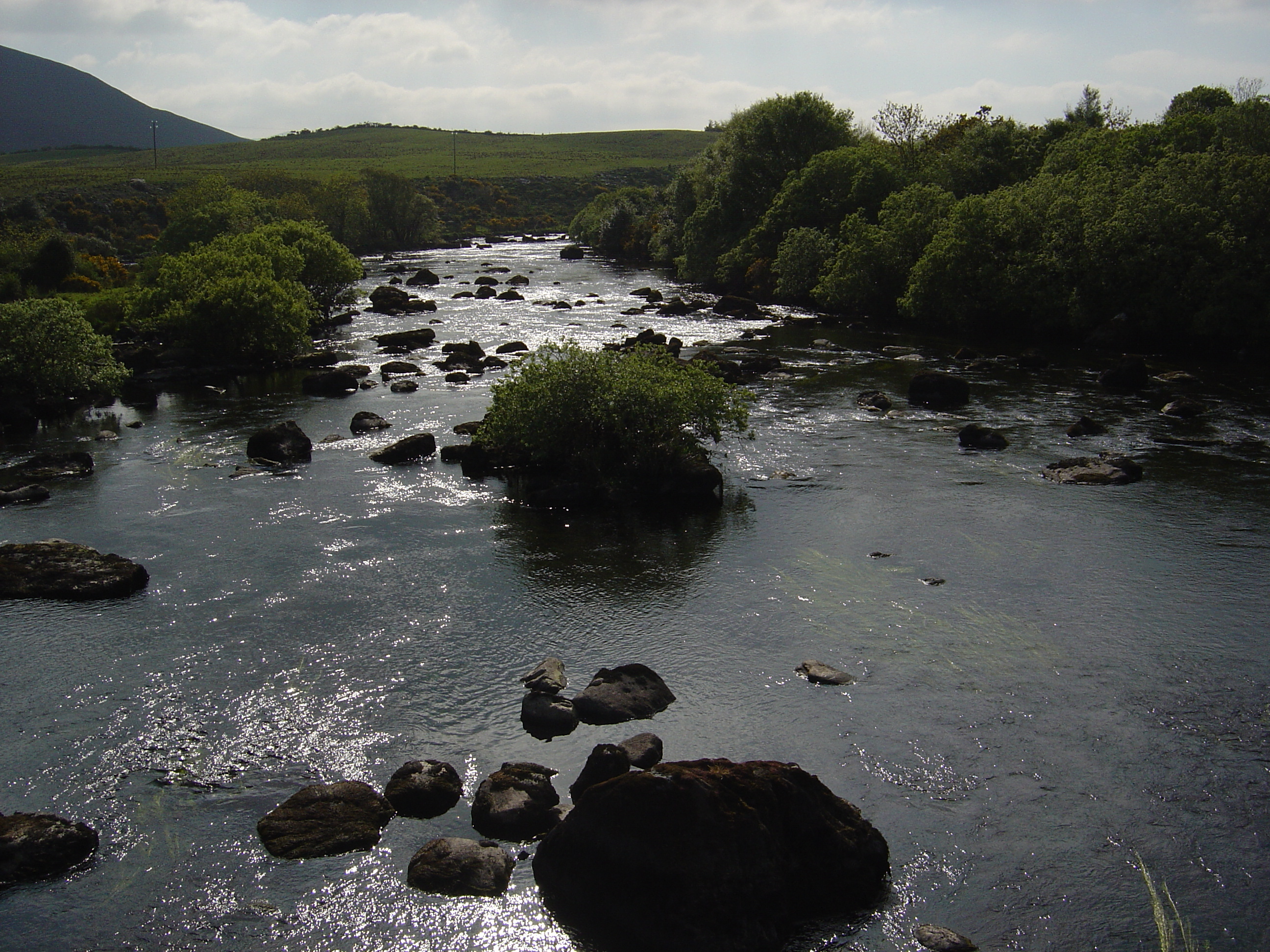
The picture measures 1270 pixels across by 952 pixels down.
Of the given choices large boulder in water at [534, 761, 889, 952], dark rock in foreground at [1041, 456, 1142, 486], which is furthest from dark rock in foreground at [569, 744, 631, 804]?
dark rock in foreground at [1041, 456, 1142, 486]

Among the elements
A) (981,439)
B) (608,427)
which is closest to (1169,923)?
(608,427)

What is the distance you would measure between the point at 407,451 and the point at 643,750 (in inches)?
898

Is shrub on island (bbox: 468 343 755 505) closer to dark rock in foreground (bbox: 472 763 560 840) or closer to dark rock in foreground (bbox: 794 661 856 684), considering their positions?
dark rock in foreground (bbox: 794 661 856 684)

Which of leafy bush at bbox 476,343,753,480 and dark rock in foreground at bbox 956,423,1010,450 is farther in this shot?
dark rock in foreground at bbox 956,423,1010,450

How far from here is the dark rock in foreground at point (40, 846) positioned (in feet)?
44.8

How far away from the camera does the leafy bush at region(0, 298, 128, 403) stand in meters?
42.6

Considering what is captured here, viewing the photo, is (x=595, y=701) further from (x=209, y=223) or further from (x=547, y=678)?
(x=209, y=223)

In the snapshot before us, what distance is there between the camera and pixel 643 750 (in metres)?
16.0

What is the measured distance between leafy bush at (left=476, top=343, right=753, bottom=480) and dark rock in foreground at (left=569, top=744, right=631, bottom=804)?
57.5 feet

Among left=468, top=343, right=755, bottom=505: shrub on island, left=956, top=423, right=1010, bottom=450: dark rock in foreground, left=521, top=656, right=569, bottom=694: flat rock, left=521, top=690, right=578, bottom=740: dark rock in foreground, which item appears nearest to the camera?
left=521, top=690, right=578, bottom=740: dark rock in foreground

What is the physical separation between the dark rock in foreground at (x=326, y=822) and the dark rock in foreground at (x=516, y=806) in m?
1.59

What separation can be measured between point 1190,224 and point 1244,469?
25.7 m

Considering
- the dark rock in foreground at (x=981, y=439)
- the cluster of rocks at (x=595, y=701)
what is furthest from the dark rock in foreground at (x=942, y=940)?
the dark rock in foreground at (x=981, y=439)

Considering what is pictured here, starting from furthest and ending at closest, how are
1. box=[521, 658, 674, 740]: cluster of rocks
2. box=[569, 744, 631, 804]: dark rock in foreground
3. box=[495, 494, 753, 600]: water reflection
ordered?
box=[495, 494, 753, 600]: water reflection < box=[521, 658, 674, 740]: cluster of rocks < box=[569, 744, 631, 804]: dark rock in foreground
